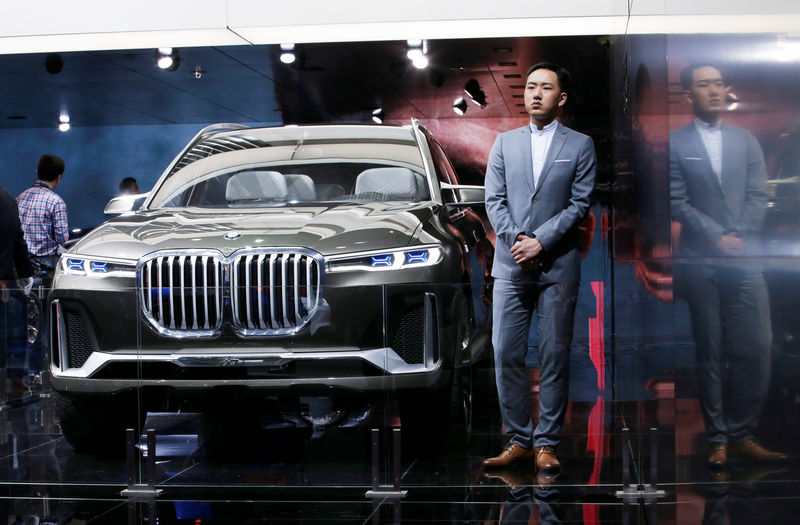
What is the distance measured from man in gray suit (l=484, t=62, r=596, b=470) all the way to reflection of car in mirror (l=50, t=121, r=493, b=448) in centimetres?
16

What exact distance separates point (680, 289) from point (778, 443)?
781mm

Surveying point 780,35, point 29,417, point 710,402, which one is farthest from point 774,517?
point 29,417

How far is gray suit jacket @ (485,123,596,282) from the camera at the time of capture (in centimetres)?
430

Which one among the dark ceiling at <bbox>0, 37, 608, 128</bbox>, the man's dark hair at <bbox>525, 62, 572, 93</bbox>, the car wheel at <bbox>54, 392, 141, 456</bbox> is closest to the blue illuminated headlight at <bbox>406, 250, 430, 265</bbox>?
the man's dark hair at <bbox>525, 62, 572, 93</bbox>

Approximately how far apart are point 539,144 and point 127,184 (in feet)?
18.0

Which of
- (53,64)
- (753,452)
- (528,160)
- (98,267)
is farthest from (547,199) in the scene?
(53,64)

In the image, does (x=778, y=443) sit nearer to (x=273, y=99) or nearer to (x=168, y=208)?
(x=168, y=208)

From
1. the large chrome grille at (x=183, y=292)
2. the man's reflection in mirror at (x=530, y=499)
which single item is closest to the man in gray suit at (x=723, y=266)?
the man's reflection in mirror at (x=530, y=499)

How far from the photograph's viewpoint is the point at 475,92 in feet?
26.8

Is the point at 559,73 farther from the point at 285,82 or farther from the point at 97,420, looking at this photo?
the point at 285,82

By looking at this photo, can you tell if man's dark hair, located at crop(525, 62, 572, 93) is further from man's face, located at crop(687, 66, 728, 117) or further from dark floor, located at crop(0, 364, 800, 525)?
man's face, located at crop(687, 66, 728, 117)

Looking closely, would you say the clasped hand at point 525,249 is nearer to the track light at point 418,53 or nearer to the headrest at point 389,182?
the headrest at point 389,182

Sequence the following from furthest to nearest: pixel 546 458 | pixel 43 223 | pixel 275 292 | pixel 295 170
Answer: pixel 43 223 < pixel 295 170 < pixel 275 292 < pixel 546 458

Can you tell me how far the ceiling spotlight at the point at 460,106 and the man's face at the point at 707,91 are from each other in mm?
6522
